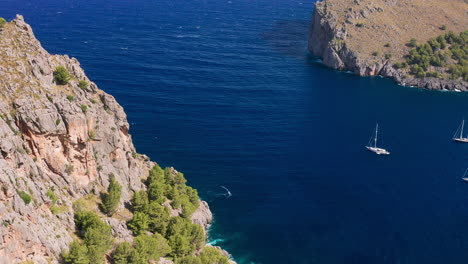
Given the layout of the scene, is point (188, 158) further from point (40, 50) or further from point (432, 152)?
point (432, 152)

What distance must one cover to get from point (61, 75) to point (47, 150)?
722 inches

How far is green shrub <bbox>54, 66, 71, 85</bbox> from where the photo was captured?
10400 cm

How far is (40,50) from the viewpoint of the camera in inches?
4139

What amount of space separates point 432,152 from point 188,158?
8695 centimetres

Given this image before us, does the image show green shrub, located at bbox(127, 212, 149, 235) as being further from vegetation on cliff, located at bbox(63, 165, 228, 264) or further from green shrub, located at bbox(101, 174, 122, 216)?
green shrub, located at bbox(101, 174, 122, 216)

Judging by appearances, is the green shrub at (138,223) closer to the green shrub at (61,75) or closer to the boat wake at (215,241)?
the boat wake at (215,241)

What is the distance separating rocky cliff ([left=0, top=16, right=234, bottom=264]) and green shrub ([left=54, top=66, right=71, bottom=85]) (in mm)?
1205

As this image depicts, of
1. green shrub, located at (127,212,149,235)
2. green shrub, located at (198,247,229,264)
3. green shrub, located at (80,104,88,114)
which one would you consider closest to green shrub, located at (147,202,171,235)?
green shrub, located at (127,212,149,235)

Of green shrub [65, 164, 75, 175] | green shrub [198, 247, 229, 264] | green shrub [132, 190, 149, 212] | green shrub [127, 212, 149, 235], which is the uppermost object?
green shrub [65, 164, 75, 175]

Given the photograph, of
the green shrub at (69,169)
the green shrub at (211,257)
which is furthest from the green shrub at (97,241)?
the green shrub at (211,257)

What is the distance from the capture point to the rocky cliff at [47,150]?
80.3 metres

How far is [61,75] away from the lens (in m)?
104

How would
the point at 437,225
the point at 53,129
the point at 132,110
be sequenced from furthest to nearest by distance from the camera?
the point at 132,110, the point at 437,225, the point at 53,129

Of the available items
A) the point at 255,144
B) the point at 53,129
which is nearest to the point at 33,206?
the point at 53,129
